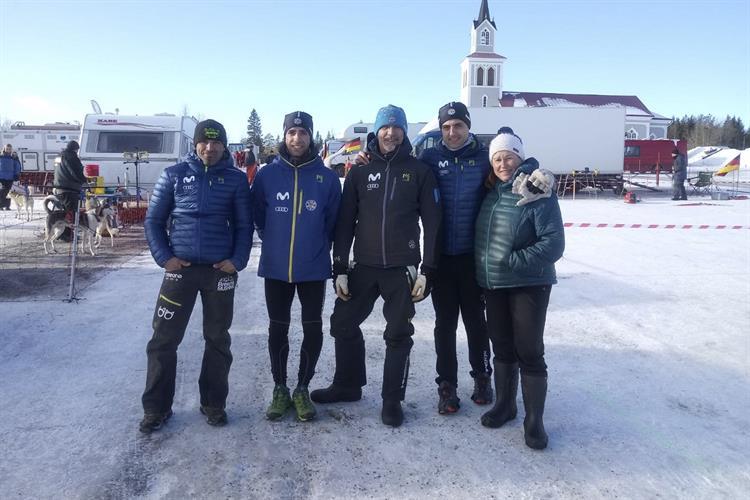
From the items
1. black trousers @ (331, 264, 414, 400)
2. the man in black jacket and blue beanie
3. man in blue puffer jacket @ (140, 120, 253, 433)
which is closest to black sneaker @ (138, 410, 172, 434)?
man in blue puffer jacket @ (140, 120, 253, 433)

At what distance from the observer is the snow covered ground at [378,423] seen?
300 cm

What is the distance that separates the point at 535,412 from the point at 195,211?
7.68 ft

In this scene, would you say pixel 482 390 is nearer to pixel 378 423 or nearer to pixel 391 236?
pixel 378 423

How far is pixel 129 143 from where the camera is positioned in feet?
51.3

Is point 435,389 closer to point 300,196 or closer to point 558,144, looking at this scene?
point 300,196

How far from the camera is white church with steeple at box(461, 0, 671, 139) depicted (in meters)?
74.7

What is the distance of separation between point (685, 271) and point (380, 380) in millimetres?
5836

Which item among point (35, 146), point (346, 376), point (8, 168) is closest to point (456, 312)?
point (346, 376)

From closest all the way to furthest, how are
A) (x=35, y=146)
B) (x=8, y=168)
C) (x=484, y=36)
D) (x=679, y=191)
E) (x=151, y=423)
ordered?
(x=151, y=423) < (x=8, y=168) < (x=679, y=191) < (x=35, y=146) < (x=484, y=36)

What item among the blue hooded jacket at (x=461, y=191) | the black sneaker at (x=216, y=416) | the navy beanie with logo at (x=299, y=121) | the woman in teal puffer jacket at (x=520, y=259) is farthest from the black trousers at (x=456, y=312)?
the black sneaker at (x=216, y=416)

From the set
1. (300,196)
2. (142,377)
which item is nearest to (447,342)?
(300,196)

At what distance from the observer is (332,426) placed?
3.67 m

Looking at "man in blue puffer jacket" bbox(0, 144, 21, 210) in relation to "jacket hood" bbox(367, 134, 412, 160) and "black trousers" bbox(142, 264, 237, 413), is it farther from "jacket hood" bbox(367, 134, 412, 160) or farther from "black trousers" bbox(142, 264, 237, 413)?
"jacket hood" bbox(367, 134, 412, 160)

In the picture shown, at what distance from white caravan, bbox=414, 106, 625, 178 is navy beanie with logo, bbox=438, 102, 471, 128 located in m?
22.0
